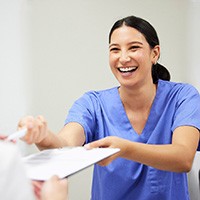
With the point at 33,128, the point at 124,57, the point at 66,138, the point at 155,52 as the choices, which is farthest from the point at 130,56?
the point at 33,128

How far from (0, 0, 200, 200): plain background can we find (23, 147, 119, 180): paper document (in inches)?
31.3

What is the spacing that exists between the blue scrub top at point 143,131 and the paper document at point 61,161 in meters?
0.31

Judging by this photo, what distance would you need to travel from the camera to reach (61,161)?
0.70 m

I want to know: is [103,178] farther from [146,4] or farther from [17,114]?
[146,4]

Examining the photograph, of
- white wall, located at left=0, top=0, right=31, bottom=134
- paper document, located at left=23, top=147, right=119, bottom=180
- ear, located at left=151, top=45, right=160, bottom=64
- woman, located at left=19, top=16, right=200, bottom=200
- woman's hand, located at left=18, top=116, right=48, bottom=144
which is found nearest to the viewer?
paper document, located at left=23, top=147, right=119, bottom=180

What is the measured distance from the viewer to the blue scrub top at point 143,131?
1.09 m

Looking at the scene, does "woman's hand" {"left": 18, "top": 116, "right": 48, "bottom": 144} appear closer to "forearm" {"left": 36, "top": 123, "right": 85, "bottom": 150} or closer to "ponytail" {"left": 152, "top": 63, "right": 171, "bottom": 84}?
"forearm" {"left": 36, "top": 123, "right": 85, "bottom": 150}

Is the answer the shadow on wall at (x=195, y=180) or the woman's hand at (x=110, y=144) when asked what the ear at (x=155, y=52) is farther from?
the shadow on wall at (x=195, y=180)

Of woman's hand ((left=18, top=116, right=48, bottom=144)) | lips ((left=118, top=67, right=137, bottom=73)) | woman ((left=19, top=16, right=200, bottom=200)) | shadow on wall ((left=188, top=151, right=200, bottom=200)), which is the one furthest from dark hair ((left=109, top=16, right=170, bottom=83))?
shadow on wall ((left=188, top=151, right=200, bottom=200))

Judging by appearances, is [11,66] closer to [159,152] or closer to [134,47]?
[134,47]

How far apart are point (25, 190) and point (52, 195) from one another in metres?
0.12

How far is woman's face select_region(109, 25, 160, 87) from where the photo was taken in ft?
3.68

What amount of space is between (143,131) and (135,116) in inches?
2.8

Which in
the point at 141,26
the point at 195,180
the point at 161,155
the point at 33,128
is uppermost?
the point at 141,26
